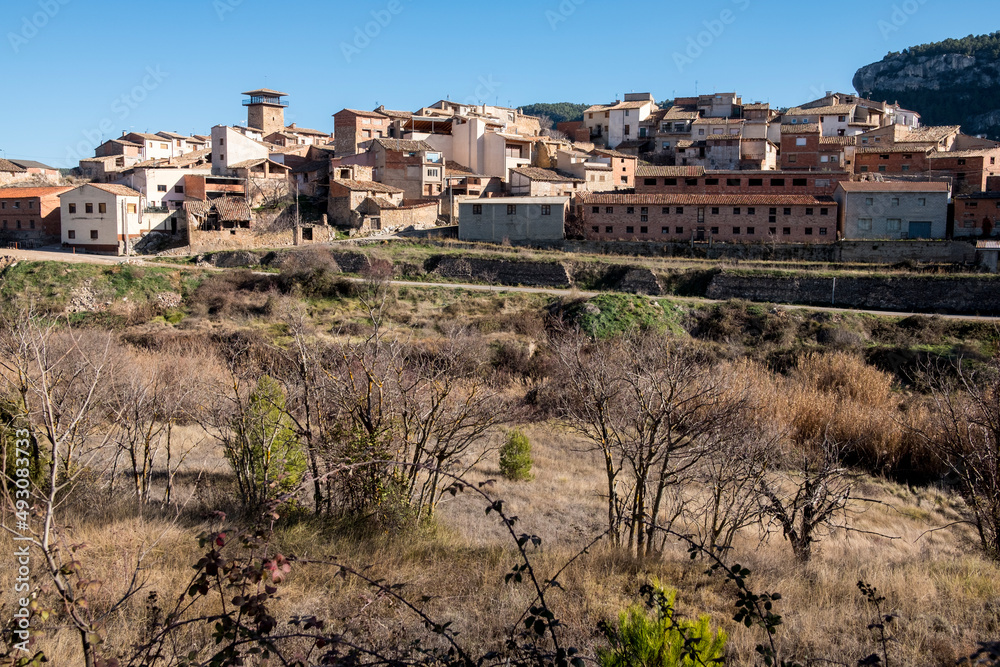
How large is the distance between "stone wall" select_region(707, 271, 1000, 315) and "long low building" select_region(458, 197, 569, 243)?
11.5 metres

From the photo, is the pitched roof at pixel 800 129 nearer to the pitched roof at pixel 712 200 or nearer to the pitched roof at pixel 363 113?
the pitched roof at pixel 712 200

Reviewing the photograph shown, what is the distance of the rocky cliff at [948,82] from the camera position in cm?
9900

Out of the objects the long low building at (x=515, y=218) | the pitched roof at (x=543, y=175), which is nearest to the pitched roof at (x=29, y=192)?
the long low building at (x=515, y=218)

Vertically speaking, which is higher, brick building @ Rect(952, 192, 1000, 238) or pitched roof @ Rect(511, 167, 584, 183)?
pitched roof @ Rect(511, 167, 584, 183)

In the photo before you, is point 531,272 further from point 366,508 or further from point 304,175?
point 366,508

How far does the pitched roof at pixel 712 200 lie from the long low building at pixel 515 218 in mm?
1911

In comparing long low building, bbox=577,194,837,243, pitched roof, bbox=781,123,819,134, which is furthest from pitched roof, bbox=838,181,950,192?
pitched roof, bbox=781,123,819,134

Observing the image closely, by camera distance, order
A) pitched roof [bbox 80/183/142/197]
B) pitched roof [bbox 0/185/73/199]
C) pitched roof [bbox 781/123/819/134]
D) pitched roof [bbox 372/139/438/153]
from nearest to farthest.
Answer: pitched roof [bbox 80/183/142/197] < pitched roof [bbox 0/185/73/199] < pitched roof [bbox 372/139/438/153] < pitched roof [bbox 781/123/819/134]

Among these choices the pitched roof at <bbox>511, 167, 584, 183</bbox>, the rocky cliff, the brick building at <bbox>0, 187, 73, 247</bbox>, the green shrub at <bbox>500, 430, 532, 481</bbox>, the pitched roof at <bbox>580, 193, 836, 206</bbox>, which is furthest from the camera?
the rocky cliff

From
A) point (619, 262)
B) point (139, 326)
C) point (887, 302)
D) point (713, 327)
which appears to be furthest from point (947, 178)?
point (139, 326)

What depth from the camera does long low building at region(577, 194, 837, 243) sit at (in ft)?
128

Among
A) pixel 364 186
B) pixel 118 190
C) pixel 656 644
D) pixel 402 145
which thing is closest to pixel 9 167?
pixel 118 190

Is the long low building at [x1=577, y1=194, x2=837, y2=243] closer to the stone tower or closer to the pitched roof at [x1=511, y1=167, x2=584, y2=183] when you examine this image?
the pitched roof at [x1=511, y1=167, x2=584, y2=183]

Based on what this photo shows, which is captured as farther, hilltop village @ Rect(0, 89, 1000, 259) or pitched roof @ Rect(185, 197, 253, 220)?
pitched roof @ Rect(185, 197, 253, 220)
